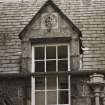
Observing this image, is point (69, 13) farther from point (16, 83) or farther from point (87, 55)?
point (16, 83)

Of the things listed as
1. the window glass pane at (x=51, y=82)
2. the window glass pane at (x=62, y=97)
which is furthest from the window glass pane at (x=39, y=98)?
the window glass pane at (x=62, y=97)

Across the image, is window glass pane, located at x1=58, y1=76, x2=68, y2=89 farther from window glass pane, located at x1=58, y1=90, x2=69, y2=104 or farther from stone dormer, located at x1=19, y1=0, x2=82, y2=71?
stone dormer, located at x1=19, y1=0, x2=82, y2=71

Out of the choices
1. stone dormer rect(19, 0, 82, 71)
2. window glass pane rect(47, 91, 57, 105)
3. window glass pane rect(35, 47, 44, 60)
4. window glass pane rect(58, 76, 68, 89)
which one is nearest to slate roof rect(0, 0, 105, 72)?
stone dormer rect(19, 0, 82, 71)

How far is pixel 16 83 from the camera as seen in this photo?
39.6ft

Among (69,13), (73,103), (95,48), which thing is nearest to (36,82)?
(73,103)

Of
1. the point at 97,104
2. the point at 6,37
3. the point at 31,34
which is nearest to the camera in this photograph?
the point at 97,104

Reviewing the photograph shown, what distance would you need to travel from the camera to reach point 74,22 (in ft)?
45.8

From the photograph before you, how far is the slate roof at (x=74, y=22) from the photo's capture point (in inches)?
499

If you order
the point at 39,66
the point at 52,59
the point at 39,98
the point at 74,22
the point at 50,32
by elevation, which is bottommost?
the point at 39,98

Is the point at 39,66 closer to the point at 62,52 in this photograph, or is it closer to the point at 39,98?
the point at 62,52

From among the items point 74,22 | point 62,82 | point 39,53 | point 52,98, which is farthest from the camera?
point 74,22

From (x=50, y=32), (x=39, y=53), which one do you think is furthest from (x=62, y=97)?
(x=50, y=32)

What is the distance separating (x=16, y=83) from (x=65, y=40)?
1.64m

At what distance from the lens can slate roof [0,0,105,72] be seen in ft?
41.6
